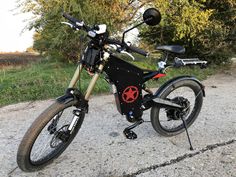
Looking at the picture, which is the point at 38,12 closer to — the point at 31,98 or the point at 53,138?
the point at 31,98

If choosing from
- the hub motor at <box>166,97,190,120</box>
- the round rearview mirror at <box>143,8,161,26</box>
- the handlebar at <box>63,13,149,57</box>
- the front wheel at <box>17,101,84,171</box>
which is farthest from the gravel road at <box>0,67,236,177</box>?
the round rearview mirror at <box>143,8,161,26</box>

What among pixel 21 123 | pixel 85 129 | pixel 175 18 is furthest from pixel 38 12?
pixel 85 129

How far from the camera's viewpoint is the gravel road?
2.54 metres

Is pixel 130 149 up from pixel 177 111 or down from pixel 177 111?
down

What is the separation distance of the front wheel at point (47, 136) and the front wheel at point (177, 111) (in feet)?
2.96

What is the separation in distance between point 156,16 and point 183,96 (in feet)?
4.09

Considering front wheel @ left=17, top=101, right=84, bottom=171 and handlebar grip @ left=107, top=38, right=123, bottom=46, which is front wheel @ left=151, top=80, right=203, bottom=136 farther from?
front wheel @ left=17, top=101, right=84, bottom=171

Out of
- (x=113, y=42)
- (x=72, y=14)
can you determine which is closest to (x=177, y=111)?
(x=113, y=42)

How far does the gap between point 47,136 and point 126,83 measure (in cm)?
89

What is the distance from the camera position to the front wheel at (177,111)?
300 cm

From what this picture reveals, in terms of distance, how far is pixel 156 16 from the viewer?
2227mm

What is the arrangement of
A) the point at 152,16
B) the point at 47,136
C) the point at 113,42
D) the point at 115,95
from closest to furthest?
1. the point at 152,16
2. the point at 113,42
3. the point at 47,136
4. the point at 115,95

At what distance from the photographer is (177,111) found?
312 cm

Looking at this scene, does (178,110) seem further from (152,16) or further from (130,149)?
(152,16)
